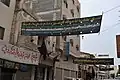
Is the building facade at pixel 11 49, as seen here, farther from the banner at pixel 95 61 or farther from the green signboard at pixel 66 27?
the banner at pixel 95 61

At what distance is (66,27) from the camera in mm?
11117

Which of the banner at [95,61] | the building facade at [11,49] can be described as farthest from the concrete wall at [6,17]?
the banner at [95,61]

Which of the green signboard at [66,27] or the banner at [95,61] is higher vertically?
the green signboard at [66,27]

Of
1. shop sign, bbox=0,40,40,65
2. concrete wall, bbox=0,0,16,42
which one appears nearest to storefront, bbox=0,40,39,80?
shop sign, bbox=0,40,40,65

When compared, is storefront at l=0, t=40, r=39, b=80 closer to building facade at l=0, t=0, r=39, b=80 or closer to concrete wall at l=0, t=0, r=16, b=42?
building facade at l=0, t=0, r=39, b=80

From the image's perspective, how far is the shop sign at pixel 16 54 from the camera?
1093 centimetres

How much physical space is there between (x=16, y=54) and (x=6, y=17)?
253 cm

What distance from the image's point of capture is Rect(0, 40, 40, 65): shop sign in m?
10.9

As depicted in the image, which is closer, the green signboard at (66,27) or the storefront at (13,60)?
the green signboard at (66,27)

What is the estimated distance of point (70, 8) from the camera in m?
24.6

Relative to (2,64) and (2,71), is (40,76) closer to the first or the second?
(2,71)

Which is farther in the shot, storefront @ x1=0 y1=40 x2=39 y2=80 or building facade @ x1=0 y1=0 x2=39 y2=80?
building facade @ x1=0 y1=0 x2=39 y2=80

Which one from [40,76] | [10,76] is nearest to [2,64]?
[10,76]

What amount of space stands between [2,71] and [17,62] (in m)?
1.14
